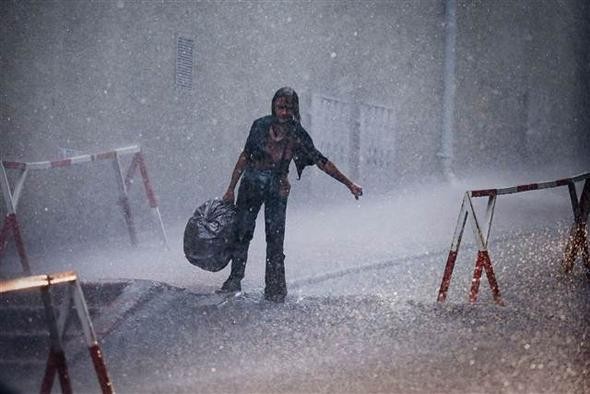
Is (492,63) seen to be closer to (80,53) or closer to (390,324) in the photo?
(80,53)

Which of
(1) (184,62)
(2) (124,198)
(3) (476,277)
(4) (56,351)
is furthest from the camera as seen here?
(1) (184,62)

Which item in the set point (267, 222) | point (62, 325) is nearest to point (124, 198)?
point (267, 222)

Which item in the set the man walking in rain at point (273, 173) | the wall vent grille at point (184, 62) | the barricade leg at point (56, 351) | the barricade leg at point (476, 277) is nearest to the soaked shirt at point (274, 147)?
the man walking in rain at point (273, 173)

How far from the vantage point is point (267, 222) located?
5113 millimetres

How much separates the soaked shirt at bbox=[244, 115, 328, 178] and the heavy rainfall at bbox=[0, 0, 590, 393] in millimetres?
1123

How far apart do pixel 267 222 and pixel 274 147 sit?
0.61m

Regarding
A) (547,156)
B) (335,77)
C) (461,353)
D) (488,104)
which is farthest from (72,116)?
(547,156)

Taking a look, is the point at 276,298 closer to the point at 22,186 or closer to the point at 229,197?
the point at 229,197

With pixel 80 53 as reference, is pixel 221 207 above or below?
below

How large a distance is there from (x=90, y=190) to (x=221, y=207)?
3813 millimetres

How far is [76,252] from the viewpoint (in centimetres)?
770

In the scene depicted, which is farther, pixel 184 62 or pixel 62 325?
pixel 184 62

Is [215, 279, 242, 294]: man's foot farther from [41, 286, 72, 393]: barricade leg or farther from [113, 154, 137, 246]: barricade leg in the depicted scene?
[113, 154, 137, 246]: barricade leg

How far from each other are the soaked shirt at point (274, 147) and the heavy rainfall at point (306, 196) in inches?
44.2
